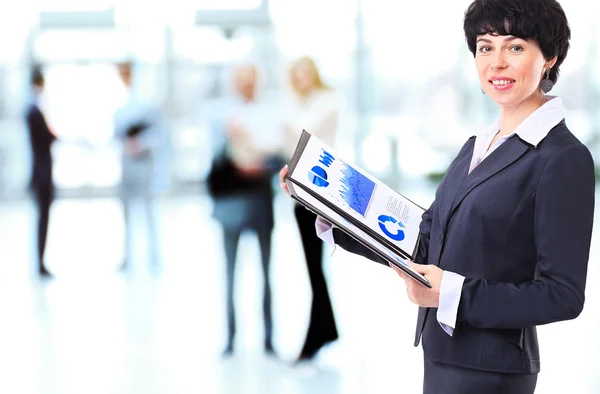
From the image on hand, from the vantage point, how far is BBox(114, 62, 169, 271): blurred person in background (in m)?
6.64

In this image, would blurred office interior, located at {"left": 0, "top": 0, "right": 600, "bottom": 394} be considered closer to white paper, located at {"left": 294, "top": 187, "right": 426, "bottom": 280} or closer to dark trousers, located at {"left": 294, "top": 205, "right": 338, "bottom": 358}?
dark trousers, located at {"left": 294, "top": 205, "right": 338, "bottom": 358}

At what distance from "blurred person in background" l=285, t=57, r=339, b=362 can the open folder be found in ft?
7.23

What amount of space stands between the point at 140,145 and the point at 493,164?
5.37 m

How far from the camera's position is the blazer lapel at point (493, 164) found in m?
1.52

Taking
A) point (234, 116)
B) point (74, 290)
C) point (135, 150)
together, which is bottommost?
point (74, 290)

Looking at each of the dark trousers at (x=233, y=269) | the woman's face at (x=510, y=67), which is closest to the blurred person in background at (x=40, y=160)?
the dark trousers at (x=233, y=269)

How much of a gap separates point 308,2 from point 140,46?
9.08 ft

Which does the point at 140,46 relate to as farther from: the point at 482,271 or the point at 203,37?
the point at 482,271

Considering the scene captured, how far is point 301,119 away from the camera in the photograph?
4.15 m

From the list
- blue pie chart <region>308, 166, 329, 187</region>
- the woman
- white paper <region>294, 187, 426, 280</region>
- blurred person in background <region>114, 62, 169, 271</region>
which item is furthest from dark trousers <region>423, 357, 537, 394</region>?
blurred person in background <region>114, 62, 169, 271</region>

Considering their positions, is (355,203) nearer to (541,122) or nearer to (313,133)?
(541,122)

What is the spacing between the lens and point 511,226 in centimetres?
150

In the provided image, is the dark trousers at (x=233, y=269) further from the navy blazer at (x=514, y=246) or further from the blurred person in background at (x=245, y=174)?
the navy blazer at (x=514, y=246)

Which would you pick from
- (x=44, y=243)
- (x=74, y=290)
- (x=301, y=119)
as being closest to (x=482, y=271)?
(x=301, y=119)
